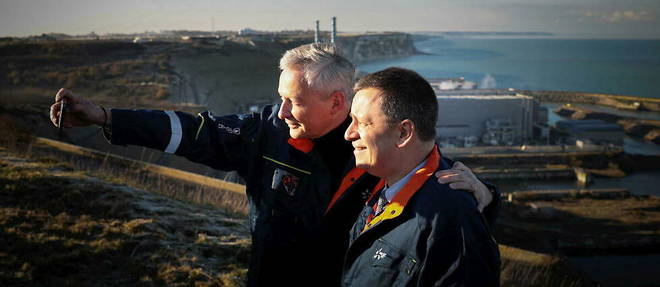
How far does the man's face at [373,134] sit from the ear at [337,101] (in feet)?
1.35

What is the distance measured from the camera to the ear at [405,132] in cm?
147

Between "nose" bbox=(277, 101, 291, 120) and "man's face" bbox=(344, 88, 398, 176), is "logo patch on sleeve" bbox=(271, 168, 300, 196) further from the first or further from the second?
"man's face" bbox=(344, 88, 398, 176)

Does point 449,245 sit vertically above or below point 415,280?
above

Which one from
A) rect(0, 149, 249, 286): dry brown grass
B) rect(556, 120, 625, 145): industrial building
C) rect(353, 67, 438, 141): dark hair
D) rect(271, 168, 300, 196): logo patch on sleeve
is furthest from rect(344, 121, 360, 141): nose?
rect(556, 120, 625, 145): industrial building

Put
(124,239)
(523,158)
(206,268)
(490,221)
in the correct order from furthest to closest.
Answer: (523,158) → (124,239) → (206,268) → (490,221)

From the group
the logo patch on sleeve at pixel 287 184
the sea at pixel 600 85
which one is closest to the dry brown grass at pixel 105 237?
the logo patch on sleeve at pixel 287 184

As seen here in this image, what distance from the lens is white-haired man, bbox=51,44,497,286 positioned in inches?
76.8

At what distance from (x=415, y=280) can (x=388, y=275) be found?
9cm

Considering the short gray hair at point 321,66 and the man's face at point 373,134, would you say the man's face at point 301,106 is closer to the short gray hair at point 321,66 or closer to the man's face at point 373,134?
the short gray hair at point 321,66

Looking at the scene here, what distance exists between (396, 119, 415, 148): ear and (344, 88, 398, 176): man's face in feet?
0.04

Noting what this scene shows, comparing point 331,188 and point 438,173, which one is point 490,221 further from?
point 331,188

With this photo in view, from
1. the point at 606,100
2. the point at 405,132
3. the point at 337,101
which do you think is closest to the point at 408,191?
the point at 405,132

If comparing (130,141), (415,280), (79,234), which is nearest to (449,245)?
(415,280)

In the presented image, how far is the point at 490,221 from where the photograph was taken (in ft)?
5.60
